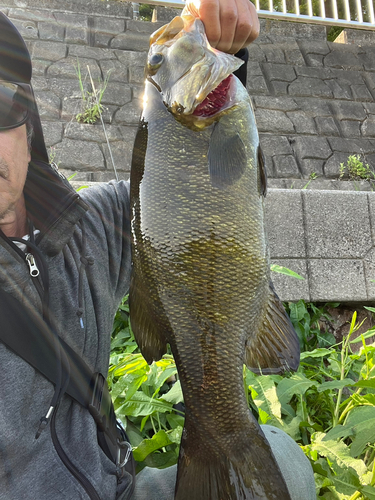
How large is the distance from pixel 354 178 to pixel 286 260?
2.31 meters

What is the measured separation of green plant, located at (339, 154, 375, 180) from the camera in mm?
5469

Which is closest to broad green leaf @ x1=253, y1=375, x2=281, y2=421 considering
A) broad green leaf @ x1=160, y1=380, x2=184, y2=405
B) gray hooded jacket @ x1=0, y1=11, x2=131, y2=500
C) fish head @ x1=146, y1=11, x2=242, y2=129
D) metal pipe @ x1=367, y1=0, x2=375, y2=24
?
broad green leaf @ x1=160, y1=380, x2=184, y2=405

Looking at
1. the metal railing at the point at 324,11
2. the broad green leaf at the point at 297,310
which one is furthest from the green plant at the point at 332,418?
the metal railing at the point at 324,11

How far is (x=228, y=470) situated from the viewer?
1.30 m

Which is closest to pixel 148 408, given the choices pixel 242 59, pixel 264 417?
pixel 264 417

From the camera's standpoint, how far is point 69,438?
1444 mm

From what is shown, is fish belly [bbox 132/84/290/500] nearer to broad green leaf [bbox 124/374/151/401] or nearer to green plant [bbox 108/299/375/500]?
green plant [bbox 108/299/375/500]

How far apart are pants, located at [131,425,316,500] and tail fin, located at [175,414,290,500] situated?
430mm

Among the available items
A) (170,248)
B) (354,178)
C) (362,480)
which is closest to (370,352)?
(362,480)

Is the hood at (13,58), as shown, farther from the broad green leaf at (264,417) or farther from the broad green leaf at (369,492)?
the broad green leaf at (369,492)

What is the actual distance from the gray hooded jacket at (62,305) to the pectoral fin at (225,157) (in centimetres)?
56

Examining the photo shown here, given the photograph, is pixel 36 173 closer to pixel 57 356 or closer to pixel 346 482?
pixel 57 356

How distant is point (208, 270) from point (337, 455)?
1231 mm

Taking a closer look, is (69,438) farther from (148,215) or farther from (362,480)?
(362,480)
